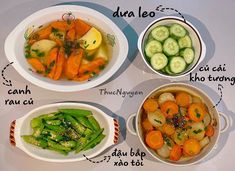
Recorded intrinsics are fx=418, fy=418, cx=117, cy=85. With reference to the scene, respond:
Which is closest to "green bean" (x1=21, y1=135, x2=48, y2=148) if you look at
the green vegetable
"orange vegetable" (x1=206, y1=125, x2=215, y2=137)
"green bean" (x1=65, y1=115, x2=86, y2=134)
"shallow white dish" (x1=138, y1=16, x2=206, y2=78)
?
the green vegetable

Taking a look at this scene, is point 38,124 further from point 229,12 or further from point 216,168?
point 229,12

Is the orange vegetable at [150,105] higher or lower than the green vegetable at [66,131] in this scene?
higher

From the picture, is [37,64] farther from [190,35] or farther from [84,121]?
[190,35]

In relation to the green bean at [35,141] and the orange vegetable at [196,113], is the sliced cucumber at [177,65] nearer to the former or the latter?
the orange vegetable at [196,113]

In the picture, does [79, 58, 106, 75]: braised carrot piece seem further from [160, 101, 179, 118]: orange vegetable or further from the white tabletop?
[160, 101, 179, 118]: orange vegetable

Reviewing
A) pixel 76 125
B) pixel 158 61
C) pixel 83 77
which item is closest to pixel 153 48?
pixel 158 61

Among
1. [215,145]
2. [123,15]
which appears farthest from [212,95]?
[123,15]

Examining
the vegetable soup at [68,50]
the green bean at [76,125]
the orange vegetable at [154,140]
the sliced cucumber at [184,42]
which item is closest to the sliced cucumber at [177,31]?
the sliced cucumber at [184,42]
